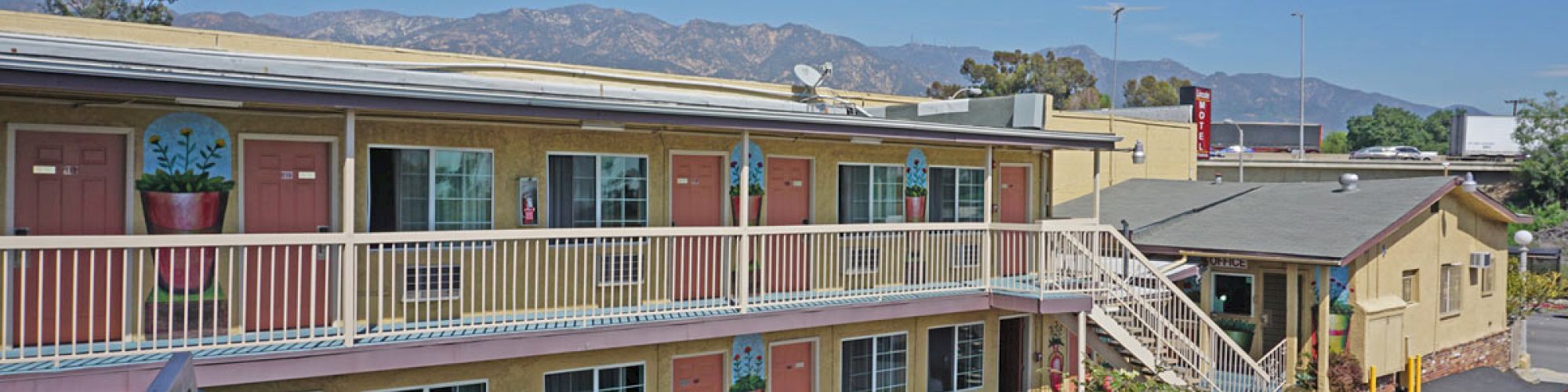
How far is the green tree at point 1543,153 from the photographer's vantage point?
60.8 metres

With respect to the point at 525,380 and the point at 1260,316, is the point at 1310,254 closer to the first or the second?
the point at 1260,316

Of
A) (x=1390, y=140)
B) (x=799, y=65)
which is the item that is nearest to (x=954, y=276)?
(x=799, y=65)

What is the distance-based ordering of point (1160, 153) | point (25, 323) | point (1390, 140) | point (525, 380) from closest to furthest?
point (25, 323) < point (525, 380) < point (1160, 153) < point (1390, 140)

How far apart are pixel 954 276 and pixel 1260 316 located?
24.5 ft

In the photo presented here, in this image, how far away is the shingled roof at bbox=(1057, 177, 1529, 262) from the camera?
19.3 m

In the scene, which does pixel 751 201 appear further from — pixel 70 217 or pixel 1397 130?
pixel 1397 130

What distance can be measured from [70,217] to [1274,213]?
19.9 metres

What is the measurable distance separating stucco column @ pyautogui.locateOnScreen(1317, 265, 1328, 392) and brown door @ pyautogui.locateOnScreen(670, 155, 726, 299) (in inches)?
444

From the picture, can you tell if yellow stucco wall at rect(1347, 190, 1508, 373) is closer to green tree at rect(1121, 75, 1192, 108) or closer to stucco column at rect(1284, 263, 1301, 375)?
stucco column at rect(1284, 263, 1301, 375)

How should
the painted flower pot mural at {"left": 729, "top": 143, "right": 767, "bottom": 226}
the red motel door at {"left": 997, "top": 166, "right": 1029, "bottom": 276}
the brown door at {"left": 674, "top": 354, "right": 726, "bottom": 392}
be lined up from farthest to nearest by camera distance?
the red motel door at {"left": 997, "top": 166, "right": 1029, "bottom": 276} < the painted flower pot mural at {"left": 729, "top": 143, "right": 767, "bottom": 226} < the brown door at {"left": 674, "top": 354, "right": 726, "bottom": 392}

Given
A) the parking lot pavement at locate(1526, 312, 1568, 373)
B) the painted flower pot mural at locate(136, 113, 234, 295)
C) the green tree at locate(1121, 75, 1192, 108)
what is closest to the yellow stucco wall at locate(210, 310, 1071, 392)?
the painted flower pot mural at locate(136, 113, 234, 295)

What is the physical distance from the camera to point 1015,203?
1797cm

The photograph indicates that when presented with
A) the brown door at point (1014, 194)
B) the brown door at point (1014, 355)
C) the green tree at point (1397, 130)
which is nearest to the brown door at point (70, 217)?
the brown door at point (1014, 194)

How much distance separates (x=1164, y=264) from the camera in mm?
19906
